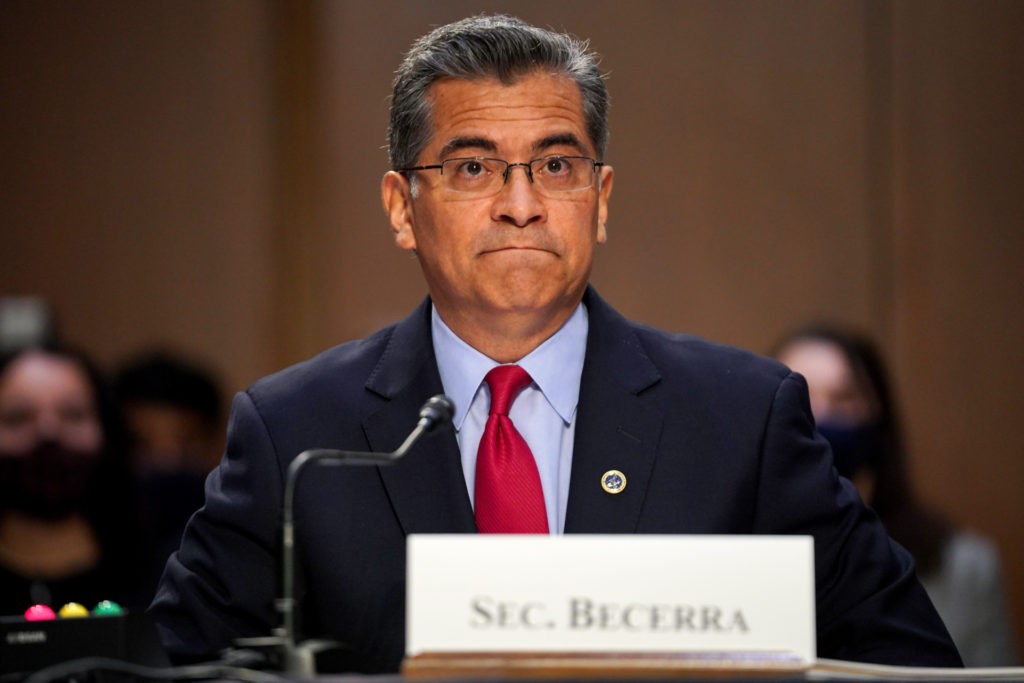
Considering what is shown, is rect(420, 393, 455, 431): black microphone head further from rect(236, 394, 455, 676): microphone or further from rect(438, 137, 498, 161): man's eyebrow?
rect(438, 137, 498, 161): man's eyebrow

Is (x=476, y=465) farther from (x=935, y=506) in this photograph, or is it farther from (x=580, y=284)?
(x=935, y=506)

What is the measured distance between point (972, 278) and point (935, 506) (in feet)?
2.33

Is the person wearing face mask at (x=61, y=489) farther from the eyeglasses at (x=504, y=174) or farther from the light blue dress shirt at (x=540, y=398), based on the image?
the eyeglasses at (x=504, y=174)

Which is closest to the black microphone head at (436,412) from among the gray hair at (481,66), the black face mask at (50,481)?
the gray hair at (481,66)

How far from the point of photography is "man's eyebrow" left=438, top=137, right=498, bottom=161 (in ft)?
8.25

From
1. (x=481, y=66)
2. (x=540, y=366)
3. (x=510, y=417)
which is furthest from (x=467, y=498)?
(x=481, y=66)

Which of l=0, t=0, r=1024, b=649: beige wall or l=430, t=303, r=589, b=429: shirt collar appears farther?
l=0, t=0, r=1024, b=649: beige wall

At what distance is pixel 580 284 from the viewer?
2.55 m

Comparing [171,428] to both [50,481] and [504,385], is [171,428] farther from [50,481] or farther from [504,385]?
[504,385]

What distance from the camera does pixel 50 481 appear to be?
3643 millimetres

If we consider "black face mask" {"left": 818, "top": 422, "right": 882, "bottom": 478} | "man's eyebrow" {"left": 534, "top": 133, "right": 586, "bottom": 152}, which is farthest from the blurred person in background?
"man's eyebrow" {"left": 534, "top": 133, "right": 586, "bottom": 152}

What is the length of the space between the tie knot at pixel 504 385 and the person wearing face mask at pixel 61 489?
1.34 meters

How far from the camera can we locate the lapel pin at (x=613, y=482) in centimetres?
235

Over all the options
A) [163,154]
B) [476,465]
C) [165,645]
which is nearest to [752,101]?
[163,154]
